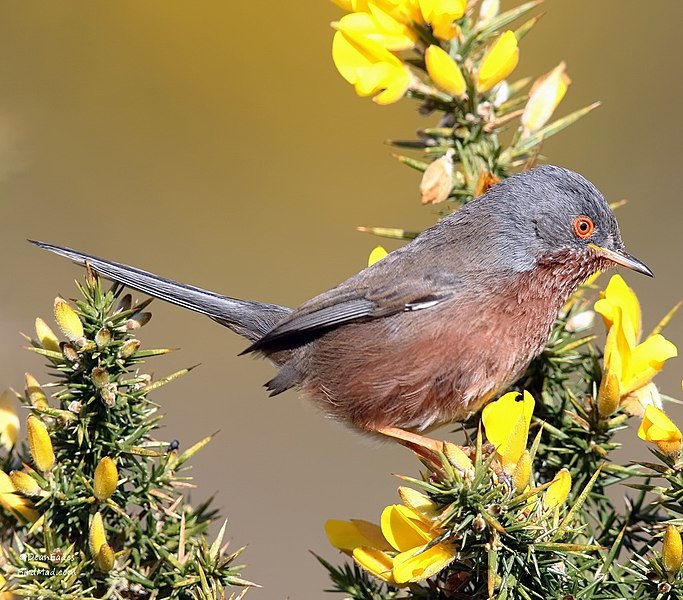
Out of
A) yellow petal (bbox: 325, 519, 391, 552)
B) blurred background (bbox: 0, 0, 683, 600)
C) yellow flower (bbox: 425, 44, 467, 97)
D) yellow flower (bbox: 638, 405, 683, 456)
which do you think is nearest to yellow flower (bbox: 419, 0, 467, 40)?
yellow flower (bbox: 425, 44, 467, 97)

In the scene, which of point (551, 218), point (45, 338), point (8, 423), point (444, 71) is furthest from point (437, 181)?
point (8, 423)

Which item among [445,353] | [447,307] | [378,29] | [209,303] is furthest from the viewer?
[209,303]

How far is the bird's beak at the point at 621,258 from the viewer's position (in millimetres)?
3631

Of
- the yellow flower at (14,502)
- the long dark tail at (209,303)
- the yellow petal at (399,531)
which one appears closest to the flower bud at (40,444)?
the yellow flower at (14,502)

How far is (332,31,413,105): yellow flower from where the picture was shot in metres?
3.04

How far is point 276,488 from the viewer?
6.48m

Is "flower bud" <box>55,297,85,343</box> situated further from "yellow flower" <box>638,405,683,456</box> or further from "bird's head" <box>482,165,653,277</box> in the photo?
"bird's head" <box>482,165,653,277</box>

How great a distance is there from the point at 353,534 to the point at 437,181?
1.33 metres

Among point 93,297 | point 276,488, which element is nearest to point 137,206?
point 276,488

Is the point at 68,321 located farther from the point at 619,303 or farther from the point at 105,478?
the point at 619,303

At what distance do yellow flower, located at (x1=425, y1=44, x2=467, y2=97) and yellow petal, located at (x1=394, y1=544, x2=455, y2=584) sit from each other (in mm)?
1663

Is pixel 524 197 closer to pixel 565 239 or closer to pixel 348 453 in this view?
pixel 565 239

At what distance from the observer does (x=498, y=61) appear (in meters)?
3.07

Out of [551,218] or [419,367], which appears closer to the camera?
[419,367]
